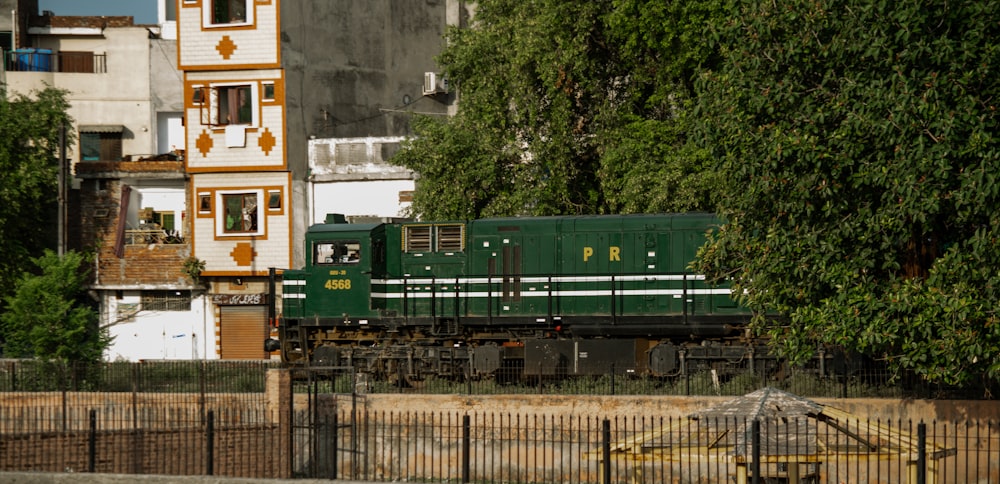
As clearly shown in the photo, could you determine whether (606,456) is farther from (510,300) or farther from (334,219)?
(334,219)

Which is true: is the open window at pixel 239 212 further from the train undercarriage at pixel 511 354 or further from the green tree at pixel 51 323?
the train undercarriage at pixel 511 354

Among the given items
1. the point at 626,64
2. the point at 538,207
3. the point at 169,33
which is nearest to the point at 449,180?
the point at 538,207

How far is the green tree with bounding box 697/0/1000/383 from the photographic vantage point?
1952cm

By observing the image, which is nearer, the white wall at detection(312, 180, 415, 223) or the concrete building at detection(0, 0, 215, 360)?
the white wall at detection(312, 180, 415, 223)

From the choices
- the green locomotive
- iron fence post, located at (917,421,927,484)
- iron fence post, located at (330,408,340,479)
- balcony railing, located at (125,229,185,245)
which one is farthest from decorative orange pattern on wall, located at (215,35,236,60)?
iron fence post, located at (917,421,927,484)

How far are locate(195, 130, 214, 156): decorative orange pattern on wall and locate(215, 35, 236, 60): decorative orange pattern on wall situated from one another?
2.49 meters

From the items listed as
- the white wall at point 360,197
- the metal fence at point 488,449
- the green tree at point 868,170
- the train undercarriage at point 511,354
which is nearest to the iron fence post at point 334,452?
the metal fence at point 488,449

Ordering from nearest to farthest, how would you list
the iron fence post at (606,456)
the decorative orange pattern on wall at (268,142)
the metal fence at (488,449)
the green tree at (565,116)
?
1. the metal fence at (488,449)
2. the iron fence post at (606,456)
3. the green tree at (565,116)
4. the decorative orange pattern on wall at (268,142)

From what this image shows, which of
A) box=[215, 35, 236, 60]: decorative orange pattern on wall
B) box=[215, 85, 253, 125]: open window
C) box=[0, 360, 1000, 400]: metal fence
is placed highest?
box=[215, 35, 236, 60]: decorative orange pattern on wall

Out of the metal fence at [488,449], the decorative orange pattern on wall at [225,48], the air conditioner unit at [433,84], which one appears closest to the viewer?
the metal fence at [488,449]

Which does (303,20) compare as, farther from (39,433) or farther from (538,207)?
(39,433)

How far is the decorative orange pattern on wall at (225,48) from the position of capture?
126 feet

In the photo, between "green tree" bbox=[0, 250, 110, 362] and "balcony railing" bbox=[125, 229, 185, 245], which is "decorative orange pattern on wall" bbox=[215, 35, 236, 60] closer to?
"balcony railing" bbox=[125, 229, 185, 245]

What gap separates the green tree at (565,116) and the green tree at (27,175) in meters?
11.8
